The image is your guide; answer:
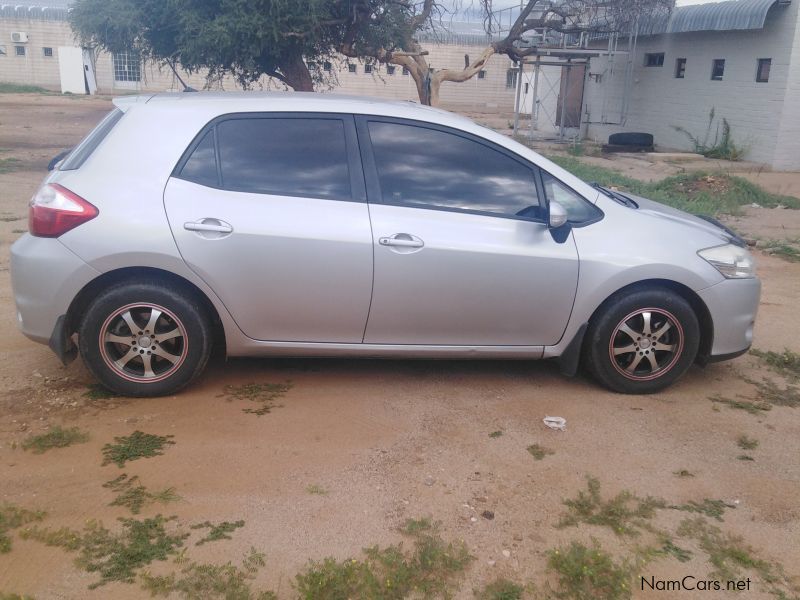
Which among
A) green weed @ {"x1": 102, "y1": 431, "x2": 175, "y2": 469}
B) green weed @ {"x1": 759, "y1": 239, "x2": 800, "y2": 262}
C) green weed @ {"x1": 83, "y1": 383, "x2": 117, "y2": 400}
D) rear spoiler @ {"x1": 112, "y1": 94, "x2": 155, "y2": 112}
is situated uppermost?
rear spoiler @ {"x1": 112, "y1": 94, "x2": 155, "y2": 112}

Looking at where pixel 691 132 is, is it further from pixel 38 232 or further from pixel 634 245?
pixel 38 232

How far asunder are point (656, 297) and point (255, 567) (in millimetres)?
3002

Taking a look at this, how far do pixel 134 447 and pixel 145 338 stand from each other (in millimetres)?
750

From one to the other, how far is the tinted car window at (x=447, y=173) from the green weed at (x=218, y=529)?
2.18 metres

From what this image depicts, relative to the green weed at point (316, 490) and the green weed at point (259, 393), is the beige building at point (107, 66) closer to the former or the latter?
the green weed at point (259, 393)

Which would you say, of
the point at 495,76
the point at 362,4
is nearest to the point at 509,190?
the point at 362,4

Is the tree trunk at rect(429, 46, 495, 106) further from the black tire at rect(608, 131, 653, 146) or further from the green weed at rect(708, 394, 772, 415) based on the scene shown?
the green weed at rect(708, 394, 772, 415)

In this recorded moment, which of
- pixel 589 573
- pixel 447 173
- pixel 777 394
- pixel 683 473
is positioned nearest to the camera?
pixel 589 573

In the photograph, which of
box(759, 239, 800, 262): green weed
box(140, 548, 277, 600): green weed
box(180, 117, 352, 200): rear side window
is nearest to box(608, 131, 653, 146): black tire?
box(759, 239, 800, 262): green weed

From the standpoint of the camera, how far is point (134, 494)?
3.86 metres

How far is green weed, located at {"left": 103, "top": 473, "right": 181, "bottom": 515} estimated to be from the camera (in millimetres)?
3770

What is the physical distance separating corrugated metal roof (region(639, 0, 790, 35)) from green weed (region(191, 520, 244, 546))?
1756 cm

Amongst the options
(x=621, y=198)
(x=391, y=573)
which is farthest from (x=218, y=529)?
(x=621, y=198)

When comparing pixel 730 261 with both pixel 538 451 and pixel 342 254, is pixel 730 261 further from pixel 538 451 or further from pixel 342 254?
pixel 342 254
